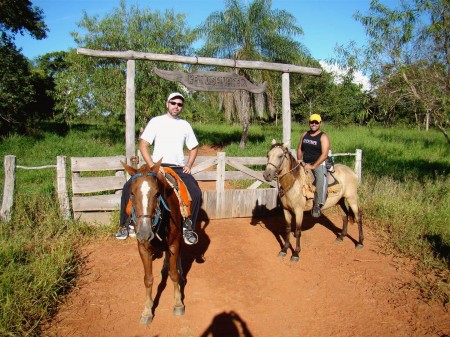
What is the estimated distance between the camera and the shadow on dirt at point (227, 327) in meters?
3.87

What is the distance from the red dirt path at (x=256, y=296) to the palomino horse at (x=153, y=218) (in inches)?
15.9

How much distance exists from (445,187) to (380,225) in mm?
2724

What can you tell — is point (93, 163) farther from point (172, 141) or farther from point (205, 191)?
point (172, 141)

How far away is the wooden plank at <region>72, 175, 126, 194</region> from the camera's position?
675cm

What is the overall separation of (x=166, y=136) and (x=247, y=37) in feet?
46.5

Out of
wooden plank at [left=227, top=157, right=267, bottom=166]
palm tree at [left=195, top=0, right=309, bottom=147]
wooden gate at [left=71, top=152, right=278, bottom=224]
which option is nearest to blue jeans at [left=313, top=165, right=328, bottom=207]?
wooden gate at [left=71, top=152, right=278, bottom=224]

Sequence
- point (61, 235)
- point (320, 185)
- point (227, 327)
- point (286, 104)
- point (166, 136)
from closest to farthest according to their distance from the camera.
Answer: point (227, 327) → point (166, 136) → point (61, 235) → point (320, 185) → point (286, 104)

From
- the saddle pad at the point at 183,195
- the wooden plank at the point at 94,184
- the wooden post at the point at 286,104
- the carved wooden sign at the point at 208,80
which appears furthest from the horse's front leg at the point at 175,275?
the wooden post at the point at 286,104

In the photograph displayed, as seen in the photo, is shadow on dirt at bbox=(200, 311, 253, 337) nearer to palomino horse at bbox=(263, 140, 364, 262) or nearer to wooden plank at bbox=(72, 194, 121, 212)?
palomino horse at bbox=(263, 140, 364, 262)

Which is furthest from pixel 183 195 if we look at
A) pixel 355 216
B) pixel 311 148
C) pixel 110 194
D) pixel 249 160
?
pixel 355 216

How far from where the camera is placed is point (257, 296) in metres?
4.73

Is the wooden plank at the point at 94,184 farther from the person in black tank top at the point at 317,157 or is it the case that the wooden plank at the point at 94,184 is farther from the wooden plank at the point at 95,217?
the person in black tank top at the point at 317,157

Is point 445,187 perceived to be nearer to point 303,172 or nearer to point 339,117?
point 303,172

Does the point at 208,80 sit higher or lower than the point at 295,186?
higher
